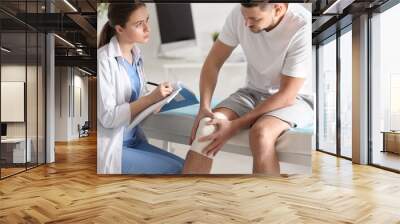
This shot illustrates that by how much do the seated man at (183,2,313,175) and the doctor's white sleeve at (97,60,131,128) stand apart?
1090 millimetres

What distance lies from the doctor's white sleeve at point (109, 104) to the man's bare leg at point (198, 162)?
110 cm

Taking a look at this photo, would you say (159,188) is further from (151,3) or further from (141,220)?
(151,3)

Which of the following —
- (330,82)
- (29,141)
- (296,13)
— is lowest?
(29,141)

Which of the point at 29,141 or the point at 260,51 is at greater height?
the point at 260,51

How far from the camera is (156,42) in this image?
6.37 metres

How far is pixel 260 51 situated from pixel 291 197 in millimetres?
2305

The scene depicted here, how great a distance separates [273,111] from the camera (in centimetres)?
620

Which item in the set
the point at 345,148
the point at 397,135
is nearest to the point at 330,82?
the point at 345,148

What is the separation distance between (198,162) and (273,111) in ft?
4.52

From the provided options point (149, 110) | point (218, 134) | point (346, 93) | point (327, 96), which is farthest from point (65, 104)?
point (218, 134)

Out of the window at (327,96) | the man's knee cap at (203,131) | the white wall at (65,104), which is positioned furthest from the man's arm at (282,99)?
the white wall at (65,104)

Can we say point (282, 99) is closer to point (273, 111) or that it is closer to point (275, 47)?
point (273, 111)

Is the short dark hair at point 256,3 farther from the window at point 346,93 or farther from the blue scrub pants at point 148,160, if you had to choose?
the window at point 346,93

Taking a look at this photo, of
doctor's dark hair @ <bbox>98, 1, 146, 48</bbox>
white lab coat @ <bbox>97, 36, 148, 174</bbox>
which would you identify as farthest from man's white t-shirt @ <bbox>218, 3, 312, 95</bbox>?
white lab coat @ <bbox>97, 36, 148, 174</bbox>
